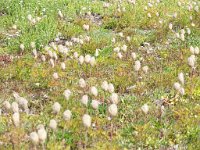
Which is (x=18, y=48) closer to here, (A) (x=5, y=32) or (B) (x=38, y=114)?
(A) (x=5, y=32)

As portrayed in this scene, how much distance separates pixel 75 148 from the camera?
25.1 feet

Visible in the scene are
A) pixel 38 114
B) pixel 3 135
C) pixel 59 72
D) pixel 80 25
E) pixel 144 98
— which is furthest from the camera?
pixel 80 25

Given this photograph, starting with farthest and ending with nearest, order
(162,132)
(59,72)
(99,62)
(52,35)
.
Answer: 1. (52,35)
2. (99,62)
3. (59,72)
4. (162,132)

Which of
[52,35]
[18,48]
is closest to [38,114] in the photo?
[18,48]

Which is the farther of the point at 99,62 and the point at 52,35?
the point at 52,35

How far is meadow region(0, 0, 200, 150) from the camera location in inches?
309

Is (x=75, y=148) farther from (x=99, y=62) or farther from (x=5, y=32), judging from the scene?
(x=5, y=32)

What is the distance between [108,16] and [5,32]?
12.8ft

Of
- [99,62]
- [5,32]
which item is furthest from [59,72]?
[5,32]

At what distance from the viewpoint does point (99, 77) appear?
1084cm

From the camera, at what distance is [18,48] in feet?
42.5

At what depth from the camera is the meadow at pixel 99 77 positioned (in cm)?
784

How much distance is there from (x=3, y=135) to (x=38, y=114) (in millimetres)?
1438

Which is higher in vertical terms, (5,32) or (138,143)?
(138,143)
